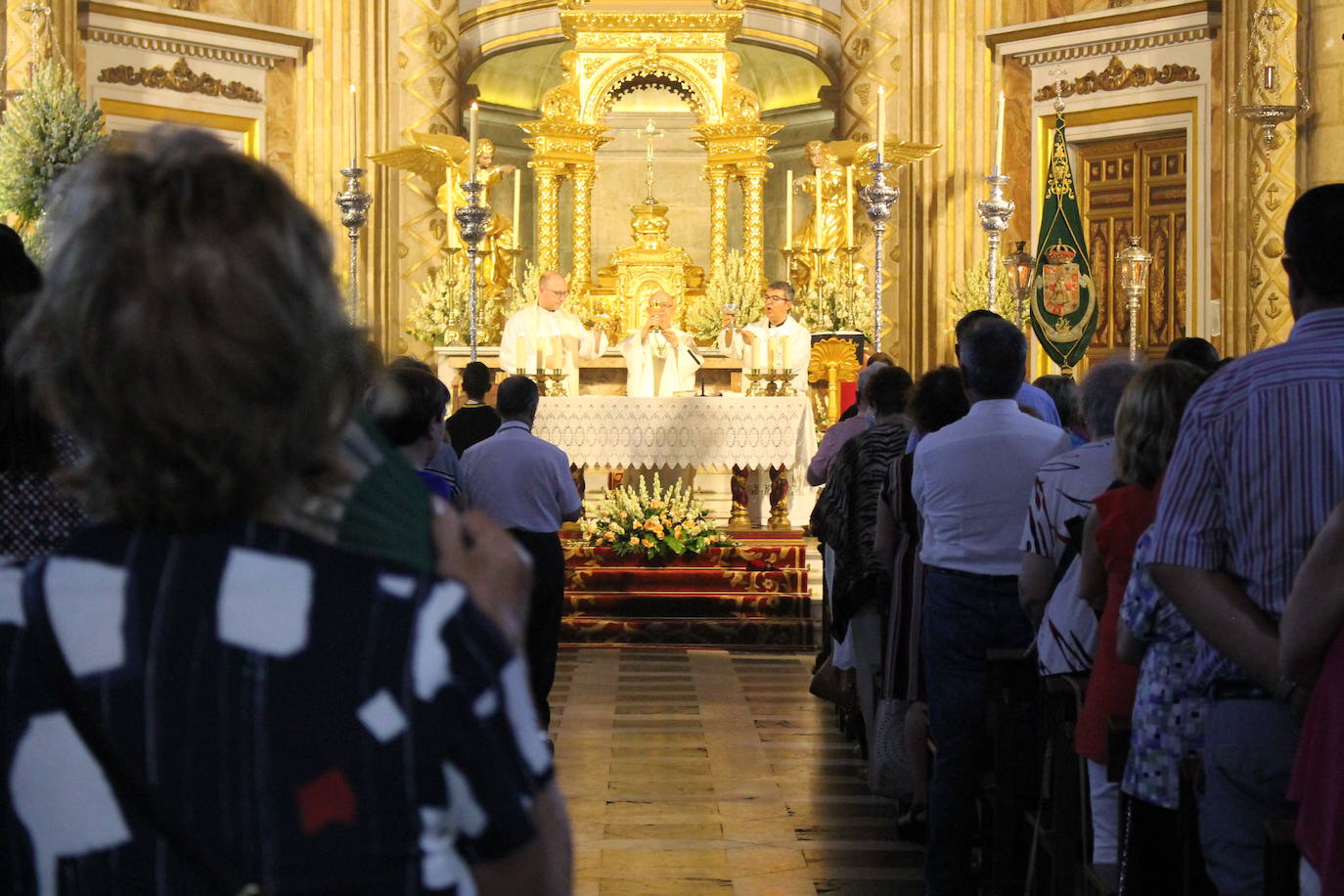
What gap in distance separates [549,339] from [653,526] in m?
1.56

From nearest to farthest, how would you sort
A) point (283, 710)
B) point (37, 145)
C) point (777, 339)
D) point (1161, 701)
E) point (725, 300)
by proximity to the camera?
1. point (283, 710)
2. point (1161, 701)
3. point (37, 145)
4. point (777, 339)
5. point (725, 300)

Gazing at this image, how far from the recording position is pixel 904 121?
1795 cm

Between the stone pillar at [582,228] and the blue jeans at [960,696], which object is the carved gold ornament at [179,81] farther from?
the blue jeans at [960,696]

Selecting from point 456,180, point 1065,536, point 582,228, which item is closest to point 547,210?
point 582,228

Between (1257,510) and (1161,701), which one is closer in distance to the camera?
(1257,510)

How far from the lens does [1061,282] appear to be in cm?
970

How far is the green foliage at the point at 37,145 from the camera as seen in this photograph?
1015 cm

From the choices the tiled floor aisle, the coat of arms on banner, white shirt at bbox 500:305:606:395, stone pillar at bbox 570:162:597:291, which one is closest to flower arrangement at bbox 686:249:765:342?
→ stone pillar at bbox 570:162:597:291

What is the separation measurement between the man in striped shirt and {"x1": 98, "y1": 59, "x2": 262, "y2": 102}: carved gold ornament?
15256 millimetres

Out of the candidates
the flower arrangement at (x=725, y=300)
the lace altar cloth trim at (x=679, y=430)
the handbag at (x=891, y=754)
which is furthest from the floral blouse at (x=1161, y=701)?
the flower arrangement at (x=725, y=300)

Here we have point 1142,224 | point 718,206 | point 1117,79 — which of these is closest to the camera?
point 1117,79

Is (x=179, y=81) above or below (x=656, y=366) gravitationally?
above

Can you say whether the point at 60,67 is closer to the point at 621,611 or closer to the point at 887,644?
the point at 621,611

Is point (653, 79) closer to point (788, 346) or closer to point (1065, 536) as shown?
point (788, 346)
